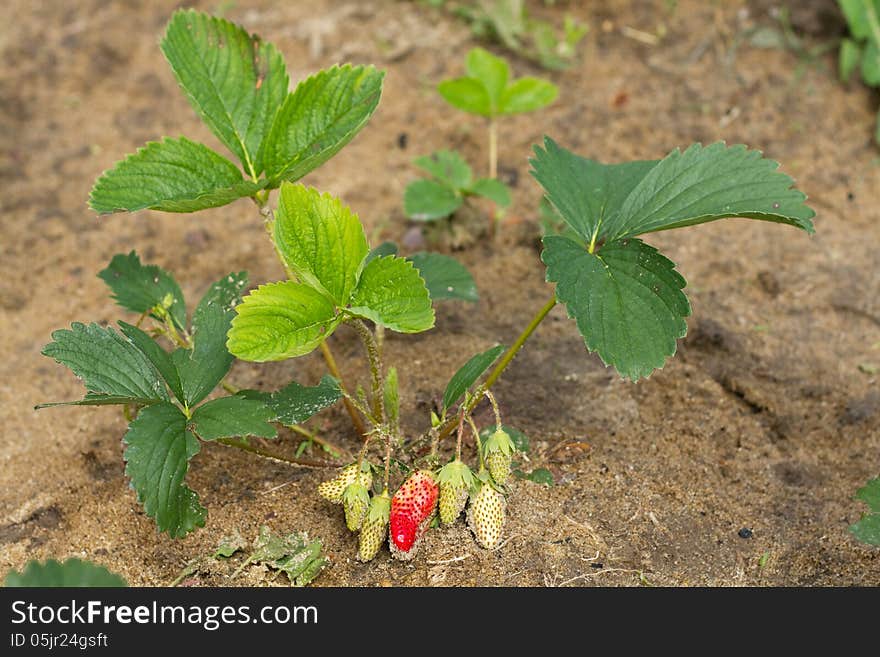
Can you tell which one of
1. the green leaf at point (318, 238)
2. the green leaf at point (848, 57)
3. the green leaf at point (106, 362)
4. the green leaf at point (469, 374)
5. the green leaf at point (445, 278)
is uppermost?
the green leaf at point (318, 238)

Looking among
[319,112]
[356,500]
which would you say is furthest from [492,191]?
[356,500]

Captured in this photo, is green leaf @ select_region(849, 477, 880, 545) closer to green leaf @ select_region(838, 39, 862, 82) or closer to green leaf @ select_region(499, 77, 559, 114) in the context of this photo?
green leaf @ select_region(499, 77, 559, 114)

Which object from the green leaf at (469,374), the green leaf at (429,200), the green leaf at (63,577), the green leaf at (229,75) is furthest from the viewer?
the green leaf at (429,200)

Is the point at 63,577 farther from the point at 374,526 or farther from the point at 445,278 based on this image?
the point at 445,278

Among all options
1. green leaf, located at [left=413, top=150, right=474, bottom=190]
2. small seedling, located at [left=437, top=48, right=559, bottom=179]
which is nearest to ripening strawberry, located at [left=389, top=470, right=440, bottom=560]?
green leaf, located at [left=413, top=150, right=474, bottom=190]

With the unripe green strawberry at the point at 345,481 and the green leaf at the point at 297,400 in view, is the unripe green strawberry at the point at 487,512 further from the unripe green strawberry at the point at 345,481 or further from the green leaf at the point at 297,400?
the green leaf at the point at 297,400

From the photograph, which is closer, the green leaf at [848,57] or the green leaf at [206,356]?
the green leaf at [206,356]

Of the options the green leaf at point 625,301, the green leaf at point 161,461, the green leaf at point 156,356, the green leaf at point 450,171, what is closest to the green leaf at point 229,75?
the green leaf at point 156,356
